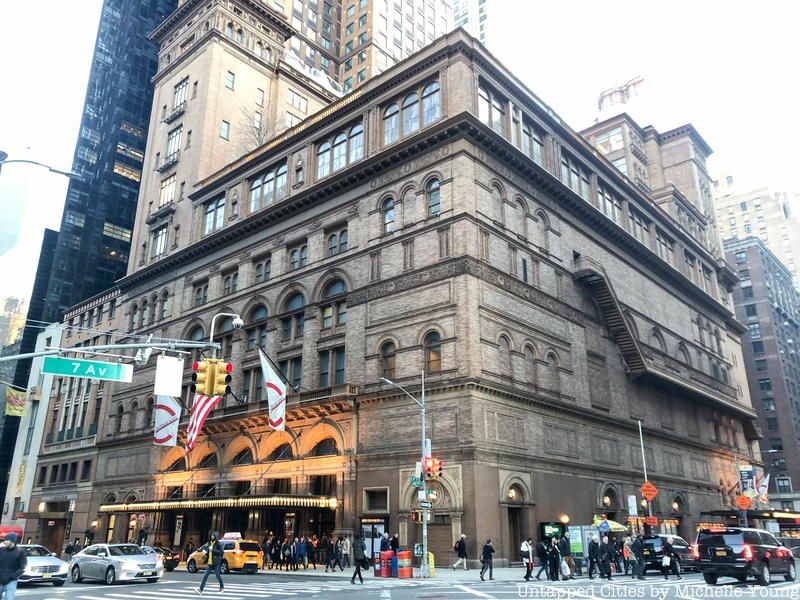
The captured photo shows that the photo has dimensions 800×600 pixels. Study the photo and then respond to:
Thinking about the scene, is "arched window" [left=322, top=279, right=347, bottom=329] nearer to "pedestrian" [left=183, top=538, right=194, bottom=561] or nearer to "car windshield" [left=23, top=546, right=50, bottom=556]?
"pedestrian" [left=183, top=538, right=194, bottom=561]

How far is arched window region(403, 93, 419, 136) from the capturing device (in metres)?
42.9

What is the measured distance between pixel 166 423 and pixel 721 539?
3373 cm

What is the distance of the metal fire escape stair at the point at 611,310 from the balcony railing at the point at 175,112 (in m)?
41.2

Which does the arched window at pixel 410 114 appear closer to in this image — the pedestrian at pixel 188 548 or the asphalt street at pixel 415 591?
the asphalt street at pixel 415 591

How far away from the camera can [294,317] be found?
1813 inches

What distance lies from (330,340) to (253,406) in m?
7.28

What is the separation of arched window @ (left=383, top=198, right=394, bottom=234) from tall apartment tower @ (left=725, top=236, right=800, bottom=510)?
7637 cm

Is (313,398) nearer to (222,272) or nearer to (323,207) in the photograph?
(323,207)

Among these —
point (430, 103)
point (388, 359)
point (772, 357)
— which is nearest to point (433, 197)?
point (430, 103)

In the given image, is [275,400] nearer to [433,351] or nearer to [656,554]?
[433,351]

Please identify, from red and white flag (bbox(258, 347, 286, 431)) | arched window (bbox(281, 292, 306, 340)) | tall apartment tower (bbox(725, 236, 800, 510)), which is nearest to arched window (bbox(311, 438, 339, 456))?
red and white flag (bbox(258, 347, 286, 431))

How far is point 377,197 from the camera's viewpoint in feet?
142

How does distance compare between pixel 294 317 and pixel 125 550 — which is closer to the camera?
pixel 125 550

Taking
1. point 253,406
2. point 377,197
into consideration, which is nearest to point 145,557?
point 253,406
